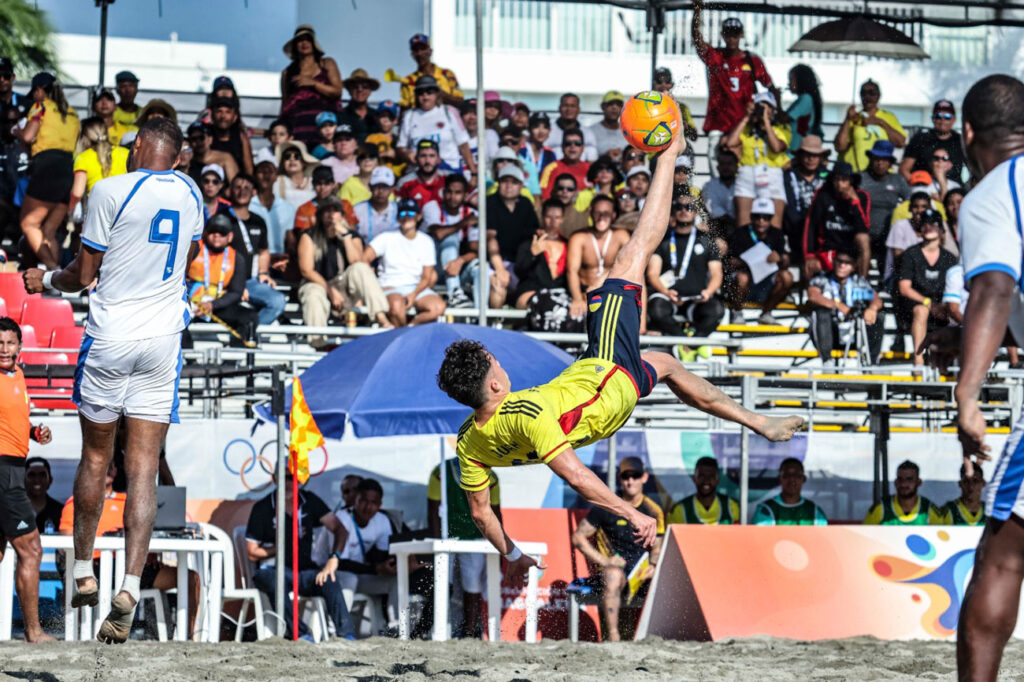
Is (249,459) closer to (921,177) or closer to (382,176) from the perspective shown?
(382,176)

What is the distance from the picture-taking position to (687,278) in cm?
1234

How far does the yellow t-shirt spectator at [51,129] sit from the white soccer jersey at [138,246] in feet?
24.2

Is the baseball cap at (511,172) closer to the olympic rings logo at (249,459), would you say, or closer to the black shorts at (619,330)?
the olympic rings logo at (249,459)

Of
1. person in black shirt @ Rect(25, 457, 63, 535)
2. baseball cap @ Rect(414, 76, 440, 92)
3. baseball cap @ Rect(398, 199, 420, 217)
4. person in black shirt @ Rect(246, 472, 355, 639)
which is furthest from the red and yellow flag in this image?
baseball cap @ Rect(414, 76, 440, 92)

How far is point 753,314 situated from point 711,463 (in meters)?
3.96

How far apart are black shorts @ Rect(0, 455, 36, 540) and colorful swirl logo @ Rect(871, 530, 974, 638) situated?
17.7 ft

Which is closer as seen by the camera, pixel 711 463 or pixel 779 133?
pixel 711 463

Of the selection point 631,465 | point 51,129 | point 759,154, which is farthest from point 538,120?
point 631,465

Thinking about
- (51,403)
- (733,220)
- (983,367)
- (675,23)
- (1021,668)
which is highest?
(675,23)

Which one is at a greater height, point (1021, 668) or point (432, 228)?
point (432, 228)

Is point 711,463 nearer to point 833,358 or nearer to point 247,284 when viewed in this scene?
point 833,358

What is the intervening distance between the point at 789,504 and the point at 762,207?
3.69m

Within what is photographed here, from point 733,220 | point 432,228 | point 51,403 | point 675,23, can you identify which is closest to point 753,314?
point 733,220

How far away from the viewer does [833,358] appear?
40.7 ft
